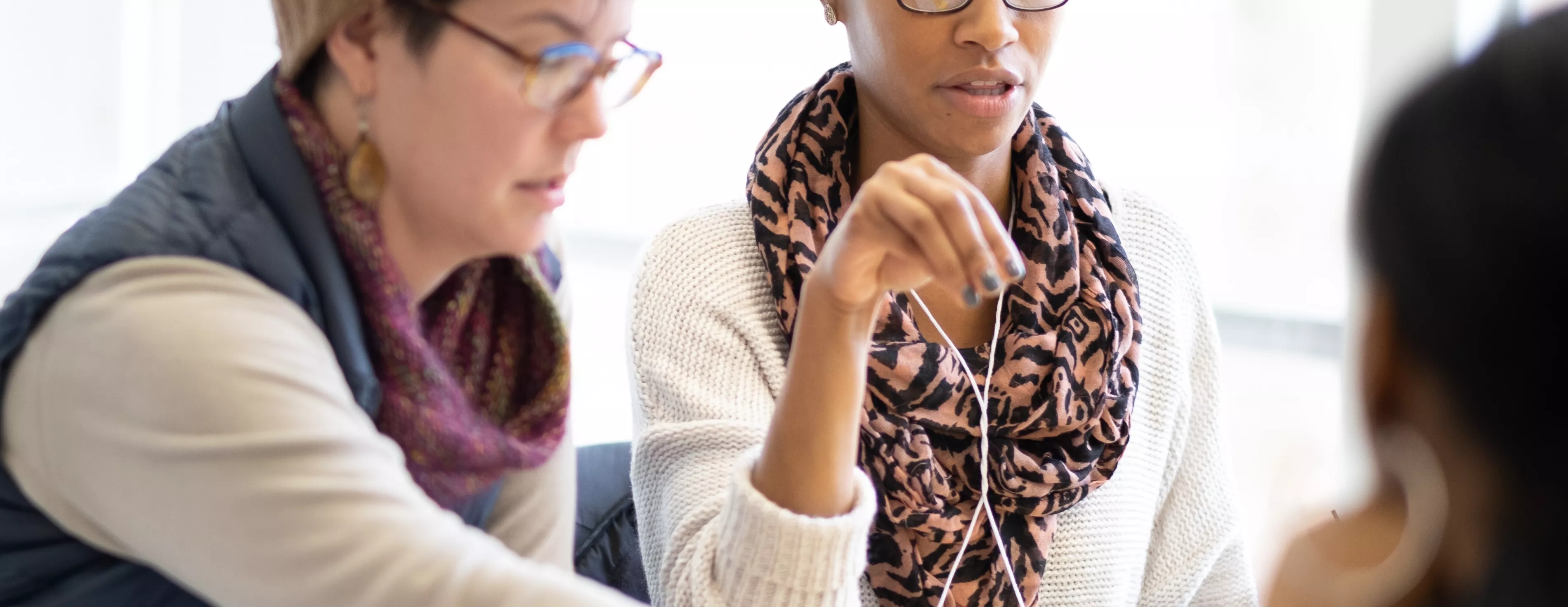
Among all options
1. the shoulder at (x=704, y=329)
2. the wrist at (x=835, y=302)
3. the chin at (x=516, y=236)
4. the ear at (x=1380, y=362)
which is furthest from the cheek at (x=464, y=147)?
the ear at (x=1380, y=362)

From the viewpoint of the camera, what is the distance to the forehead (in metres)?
1.02

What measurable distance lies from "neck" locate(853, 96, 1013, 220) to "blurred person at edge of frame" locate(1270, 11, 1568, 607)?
1018 millimetres

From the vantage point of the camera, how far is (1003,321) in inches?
65.1

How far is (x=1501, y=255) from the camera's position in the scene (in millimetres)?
605

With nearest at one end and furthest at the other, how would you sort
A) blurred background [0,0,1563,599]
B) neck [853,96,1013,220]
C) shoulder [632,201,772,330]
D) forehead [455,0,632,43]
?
forehead [455,0,632,43], shoulder [632,201,772,330], neck [853,96,1013,220], blurred background [0,0,1563,599]

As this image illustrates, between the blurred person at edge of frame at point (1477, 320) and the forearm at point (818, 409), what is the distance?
585mm

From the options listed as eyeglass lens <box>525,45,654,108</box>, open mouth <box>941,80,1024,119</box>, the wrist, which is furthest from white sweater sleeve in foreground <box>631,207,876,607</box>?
eyeglass lens <box>525,45,654,108</box>

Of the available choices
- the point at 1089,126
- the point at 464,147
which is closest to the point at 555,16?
the point at 464,147

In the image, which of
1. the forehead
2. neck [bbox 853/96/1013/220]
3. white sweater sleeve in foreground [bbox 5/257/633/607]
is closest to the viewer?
white sweater sleeve in foreground [bbox 5/257/633/607]

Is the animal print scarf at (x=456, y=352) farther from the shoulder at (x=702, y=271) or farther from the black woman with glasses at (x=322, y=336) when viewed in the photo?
the shoulder at (x=702, y=271)

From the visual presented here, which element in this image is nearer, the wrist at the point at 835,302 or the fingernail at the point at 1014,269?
the fingernail at the point at 1014,269

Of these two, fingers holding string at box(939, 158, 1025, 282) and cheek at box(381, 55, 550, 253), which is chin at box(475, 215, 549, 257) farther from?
fingers holding string at box(939, 158, 1025, 282)

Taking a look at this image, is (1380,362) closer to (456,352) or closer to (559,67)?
(559,67)

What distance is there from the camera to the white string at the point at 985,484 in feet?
5.02
